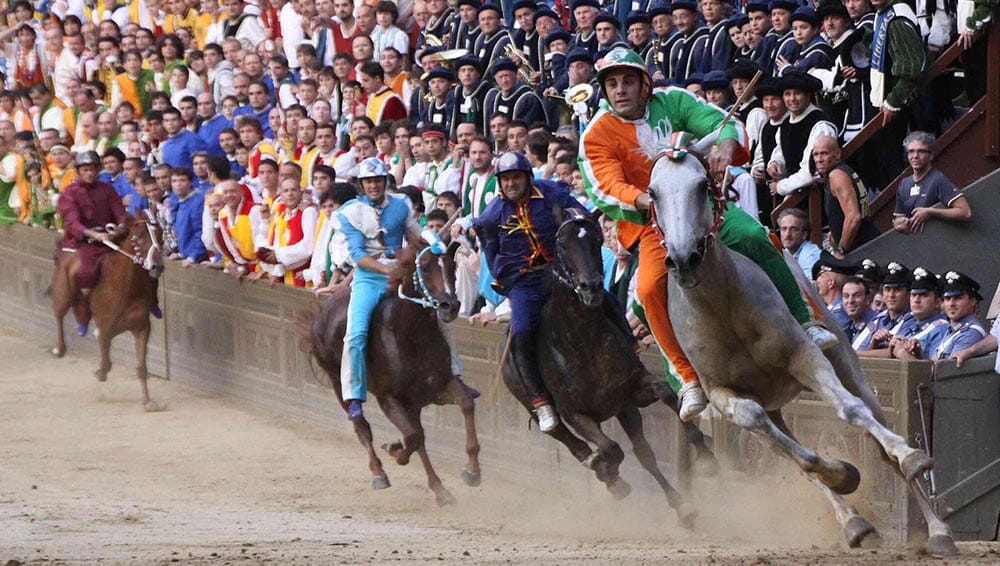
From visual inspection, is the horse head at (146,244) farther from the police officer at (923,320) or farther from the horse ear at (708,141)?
the horse ear at (708,141)

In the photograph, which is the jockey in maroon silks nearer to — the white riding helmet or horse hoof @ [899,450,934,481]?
the white riding helmet

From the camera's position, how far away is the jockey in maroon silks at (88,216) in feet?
59.8

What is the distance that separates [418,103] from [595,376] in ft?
22.7

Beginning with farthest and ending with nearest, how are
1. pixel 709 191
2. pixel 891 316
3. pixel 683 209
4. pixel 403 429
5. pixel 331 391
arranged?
pixel 331 391, pixel 403 429, pixel 891 316, pixel 709 191, pixel 683 209

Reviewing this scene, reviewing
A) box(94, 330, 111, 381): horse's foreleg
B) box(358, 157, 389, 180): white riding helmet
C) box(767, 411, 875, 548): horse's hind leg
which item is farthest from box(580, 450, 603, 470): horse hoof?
box(94, 330, 111, 381): horse's foreleg

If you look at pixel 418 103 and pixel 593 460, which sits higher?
pixel 418 103

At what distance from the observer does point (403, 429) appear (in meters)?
13.2

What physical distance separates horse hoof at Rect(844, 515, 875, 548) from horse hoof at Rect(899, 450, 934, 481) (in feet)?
2.29

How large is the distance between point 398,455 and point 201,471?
243 centimetres

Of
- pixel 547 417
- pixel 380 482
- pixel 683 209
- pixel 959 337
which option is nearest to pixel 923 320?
pixel 959 337

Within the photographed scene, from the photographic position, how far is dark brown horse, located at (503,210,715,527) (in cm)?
1152

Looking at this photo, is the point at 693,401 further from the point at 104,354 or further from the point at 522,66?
the point at 104,354

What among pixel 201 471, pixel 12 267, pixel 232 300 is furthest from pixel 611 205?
pixel 12 267

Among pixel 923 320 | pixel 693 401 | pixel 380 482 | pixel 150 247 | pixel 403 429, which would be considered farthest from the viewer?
pixel 150 247
